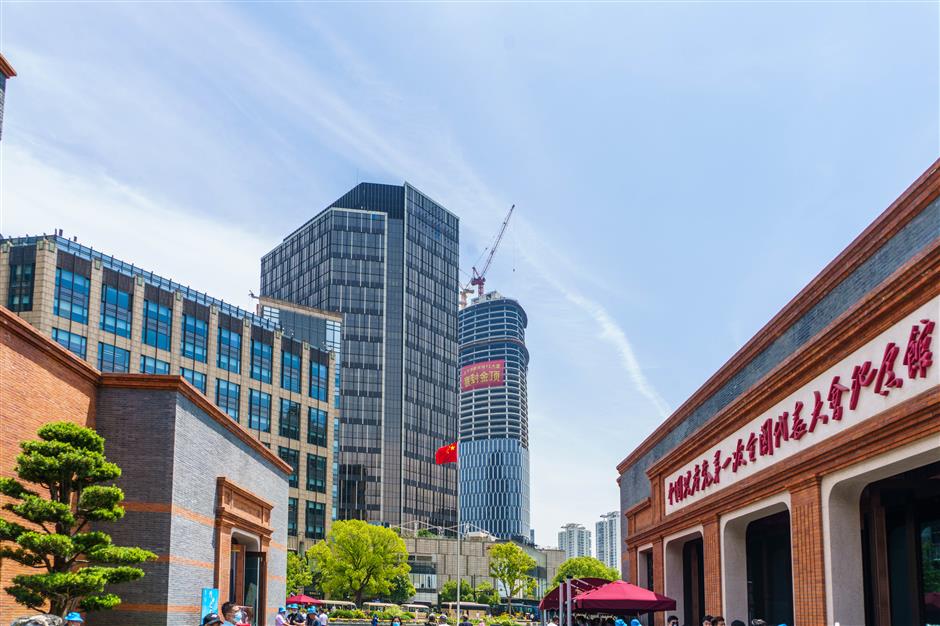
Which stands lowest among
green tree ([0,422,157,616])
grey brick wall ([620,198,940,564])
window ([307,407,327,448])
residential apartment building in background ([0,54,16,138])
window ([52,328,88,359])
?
green tree ([0,422,157,616])

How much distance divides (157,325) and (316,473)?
2444cm

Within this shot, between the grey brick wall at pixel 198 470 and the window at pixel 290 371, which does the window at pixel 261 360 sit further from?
the grey brick wall at pixel 198 470

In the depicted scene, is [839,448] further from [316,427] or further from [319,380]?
[319,380]

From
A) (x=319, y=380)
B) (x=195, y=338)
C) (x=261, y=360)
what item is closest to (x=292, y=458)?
(x=319, y=380)

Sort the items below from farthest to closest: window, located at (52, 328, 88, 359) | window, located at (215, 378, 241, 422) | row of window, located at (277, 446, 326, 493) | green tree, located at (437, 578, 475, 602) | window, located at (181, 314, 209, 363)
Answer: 1. green tree, located at (437, 578, 475, 602)
2. row of window, located at (277, 446, 326, 493)
3. window, located at (215, 378, 241, 422)
4. window, located at (181, 314, 209, 363)
5. window, located at (52, 328, 88, 359)

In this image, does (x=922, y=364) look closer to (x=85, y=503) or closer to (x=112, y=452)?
(x=85, y=503)

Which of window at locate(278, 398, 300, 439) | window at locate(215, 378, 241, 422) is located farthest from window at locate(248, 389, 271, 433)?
window at locate(278, 398, 300, 439)

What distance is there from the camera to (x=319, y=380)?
302 feet

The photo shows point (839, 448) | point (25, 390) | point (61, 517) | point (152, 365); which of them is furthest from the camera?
point (152, 365)

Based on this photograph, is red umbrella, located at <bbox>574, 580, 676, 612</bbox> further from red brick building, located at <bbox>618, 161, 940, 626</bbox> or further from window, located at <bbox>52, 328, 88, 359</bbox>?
window, located at <bbox>52, 328, 88, 359</bbox>

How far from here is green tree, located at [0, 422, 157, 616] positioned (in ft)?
54.7

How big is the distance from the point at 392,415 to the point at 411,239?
97.7ft

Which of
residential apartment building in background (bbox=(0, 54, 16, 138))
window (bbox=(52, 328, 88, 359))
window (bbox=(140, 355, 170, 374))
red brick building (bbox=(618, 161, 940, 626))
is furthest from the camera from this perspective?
window (bbox=(140, 355, 170, 374))

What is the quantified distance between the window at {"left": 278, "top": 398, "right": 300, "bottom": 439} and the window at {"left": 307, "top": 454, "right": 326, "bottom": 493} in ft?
11.2
